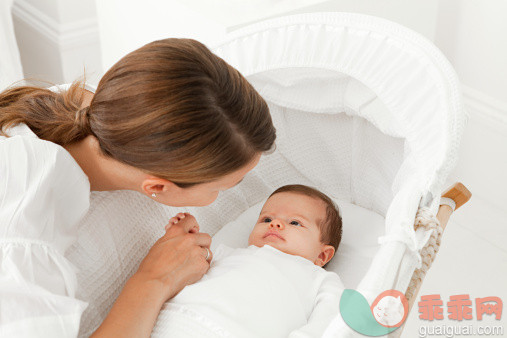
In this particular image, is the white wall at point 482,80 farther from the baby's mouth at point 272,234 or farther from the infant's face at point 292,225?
the baby's mouth at point 272,234

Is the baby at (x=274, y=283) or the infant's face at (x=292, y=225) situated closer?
the baby at (x=274, y=283)

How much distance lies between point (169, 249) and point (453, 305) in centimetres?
71

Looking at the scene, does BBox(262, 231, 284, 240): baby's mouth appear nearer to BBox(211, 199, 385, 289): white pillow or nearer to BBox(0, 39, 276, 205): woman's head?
BBox(211, 199, 385, 289): white pillow

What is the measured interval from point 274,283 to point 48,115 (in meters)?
0.49

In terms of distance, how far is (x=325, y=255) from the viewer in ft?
4.42

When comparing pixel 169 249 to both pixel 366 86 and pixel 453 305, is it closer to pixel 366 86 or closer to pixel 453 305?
pixel 366 86

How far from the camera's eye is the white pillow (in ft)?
4.39

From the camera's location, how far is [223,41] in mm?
1307

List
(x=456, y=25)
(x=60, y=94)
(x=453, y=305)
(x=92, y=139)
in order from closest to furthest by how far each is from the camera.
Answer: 1. (x=92, y=139)
2. (x=60, y=94)
3. (x=453, y=305)
4. (x=456, y=25)

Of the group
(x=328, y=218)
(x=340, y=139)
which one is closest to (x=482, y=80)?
(x=340, y=139)

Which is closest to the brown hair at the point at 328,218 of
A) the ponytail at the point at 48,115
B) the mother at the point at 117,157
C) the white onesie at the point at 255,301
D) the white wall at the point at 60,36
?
the white onesie at the point at 255,301

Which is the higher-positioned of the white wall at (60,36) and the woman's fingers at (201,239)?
the woman's fingers at (201,239)

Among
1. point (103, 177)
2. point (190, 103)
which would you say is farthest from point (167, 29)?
point (190, 103)

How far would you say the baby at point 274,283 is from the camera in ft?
3.44
